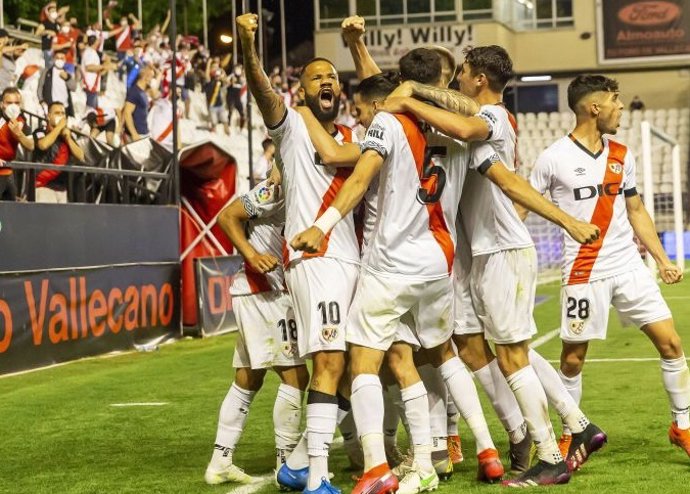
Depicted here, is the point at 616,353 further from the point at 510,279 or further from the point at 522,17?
the point at 522,17

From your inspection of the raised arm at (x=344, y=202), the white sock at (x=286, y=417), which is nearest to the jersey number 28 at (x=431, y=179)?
the raised arm at (x=344, y=202)

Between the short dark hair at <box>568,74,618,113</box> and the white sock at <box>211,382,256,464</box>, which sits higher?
the short dark hair at <box>568,74,618,113</box>

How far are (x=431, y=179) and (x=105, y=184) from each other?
9390 mm

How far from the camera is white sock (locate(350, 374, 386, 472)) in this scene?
19.4ft

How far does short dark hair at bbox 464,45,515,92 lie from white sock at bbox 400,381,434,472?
159cm

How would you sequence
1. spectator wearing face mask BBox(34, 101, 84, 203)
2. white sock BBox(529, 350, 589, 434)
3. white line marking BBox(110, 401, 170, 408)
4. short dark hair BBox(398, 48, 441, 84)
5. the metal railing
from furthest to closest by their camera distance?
spectator wearing face mask BBox(34, 101, 84, 203)
the metal railing
white line marking BBox(110, 401, 170, 408)
white sock BBox(529, 350, 589, 434)
short dark hair BBox(398, 48, 441, 84)

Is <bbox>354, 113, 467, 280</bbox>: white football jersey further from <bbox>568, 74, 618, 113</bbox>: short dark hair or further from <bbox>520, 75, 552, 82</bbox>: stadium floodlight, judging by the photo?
<bbox>520, 75, 552, 82</bbox>: stadium floodlight

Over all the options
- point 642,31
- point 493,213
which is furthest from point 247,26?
point 642,31

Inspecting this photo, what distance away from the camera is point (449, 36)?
155ft

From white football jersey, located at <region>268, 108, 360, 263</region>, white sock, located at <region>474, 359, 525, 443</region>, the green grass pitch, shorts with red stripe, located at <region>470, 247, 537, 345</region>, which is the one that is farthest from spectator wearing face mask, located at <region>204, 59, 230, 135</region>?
white football jersey, located at <region>268, 108, 360, 263</region>

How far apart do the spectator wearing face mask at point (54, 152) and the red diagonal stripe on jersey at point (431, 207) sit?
337 inches

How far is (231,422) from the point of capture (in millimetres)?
6762

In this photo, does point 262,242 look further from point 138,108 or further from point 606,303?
point 138,108

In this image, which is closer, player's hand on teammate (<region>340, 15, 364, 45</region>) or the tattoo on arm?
the tattoo on arm
